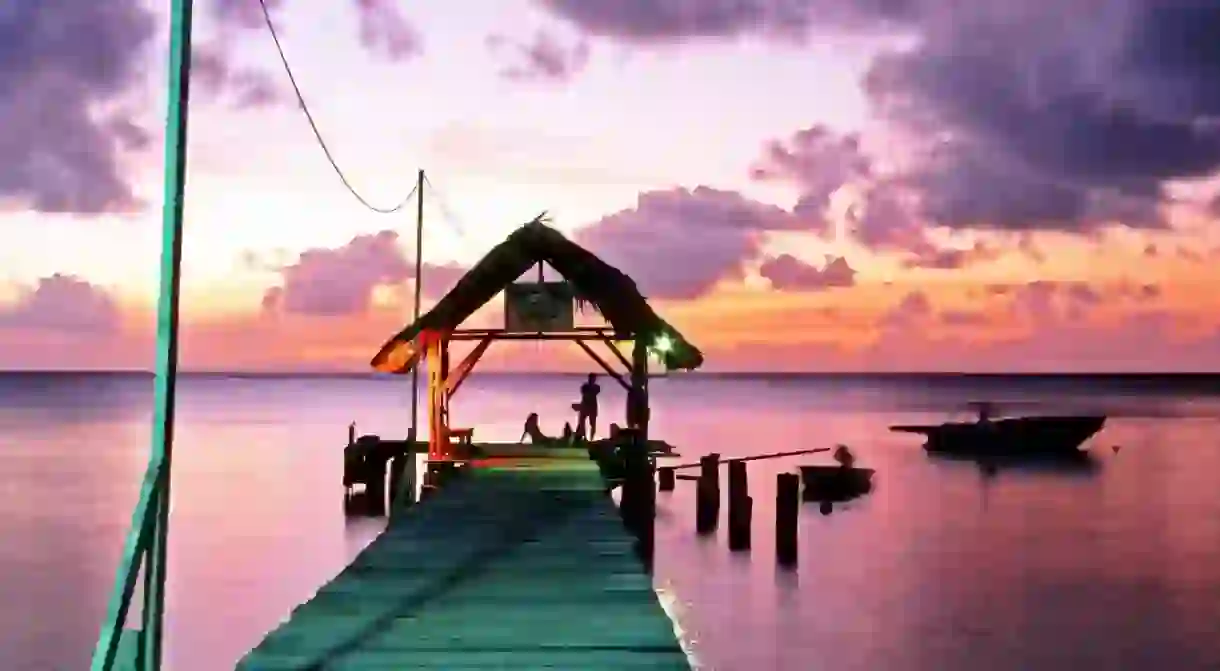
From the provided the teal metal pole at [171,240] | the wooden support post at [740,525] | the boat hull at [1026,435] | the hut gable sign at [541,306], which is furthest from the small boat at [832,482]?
the teal metal pole at [171,240]

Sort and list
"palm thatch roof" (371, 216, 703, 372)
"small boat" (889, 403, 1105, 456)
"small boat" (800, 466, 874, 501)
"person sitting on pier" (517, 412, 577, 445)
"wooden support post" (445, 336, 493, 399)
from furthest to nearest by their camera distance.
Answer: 1. "small boat" (889, 403, 1105, 456)
2. "small boat" (800, 466, 874, 501)
3. "person sitting on pier" (517, 412, 577, 445)
4. "wooden support post" (445, 336, 493, 399)
5. "palm thatch roof" (371, 216, 703, 372)

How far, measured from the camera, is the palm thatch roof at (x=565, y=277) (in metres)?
17.5

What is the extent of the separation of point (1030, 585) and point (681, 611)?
8632 mm

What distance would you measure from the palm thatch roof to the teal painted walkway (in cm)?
512

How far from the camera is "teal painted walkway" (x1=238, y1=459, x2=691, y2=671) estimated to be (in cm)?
745

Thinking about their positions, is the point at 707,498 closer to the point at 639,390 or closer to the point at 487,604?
the point at 639,390

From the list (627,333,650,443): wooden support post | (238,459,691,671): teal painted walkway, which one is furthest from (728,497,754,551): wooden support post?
(238,459,691,671): teal painted walkway

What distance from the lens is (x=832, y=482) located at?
126 ft

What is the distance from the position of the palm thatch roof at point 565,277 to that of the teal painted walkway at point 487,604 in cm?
512

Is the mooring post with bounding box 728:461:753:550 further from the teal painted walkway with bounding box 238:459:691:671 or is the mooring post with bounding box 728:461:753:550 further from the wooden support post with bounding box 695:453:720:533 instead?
the teal painted walkway with bounding box 238:459:691:671

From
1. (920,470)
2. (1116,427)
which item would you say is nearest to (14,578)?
(920,470)

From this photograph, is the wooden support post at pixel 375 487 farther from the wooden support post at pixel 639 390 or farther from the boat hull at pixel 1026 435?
the boat hull at pixel 1026 435

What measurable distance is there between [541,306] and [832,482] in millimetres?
22627

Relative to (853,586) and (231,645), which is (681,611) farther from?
(231,645)
